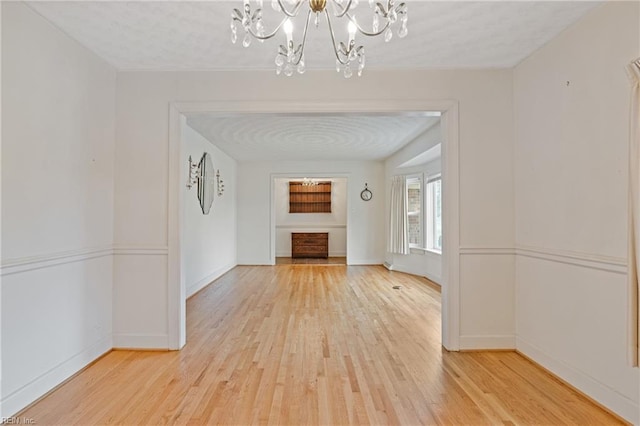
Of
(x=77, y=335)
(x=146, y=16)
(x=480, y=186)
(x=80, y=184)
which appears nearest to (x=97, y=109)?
(x=80, y=184)

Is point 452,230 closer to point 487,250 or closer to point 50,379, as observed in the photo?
point 487,250

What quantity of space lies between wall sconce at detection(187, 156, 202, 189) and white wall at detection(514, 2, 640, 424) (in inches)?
→ 161

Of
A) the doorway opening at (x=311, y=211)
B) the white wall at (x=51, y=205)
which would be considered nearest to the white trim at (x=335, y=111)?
the white wall at (x=51, y=205)

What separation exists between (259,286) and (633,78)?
5009 mm

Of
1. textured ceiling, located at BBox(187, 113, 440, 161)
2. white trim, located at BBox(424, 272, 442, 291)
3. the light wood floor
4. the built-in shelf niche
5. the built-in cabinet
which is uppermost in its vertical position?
textured ceiling, located at BBox(187, 113, 440, 161)

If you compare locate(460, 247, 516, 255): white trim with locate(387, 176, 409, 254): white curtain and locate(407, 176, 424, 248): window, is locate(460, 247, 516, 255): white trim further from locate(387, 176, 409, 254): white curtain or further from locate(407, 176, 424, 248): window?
locate(387, 176, 409, 254): white curtain

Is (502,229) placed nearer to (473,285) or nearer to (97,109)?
(473,285)

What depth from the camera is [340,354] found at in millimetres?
2797

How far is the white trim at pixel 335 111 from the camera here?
2930mm

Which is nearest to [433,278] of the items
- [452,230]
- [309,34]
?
[452,230]

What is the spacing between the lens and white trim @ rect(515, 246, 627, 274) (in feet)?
6.44

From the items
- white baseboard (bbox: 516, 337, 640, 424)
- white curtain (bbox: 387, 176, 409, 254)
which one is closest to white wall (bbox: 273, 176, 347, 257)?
white curtain (bbox: 387, 176, 409, 254)

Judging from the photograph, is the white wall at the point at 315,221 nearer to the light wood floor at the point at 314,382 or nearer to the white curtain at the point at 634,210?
the light wood floor at the point at 314,382

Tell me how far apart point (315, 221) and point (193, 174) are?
5.54m
